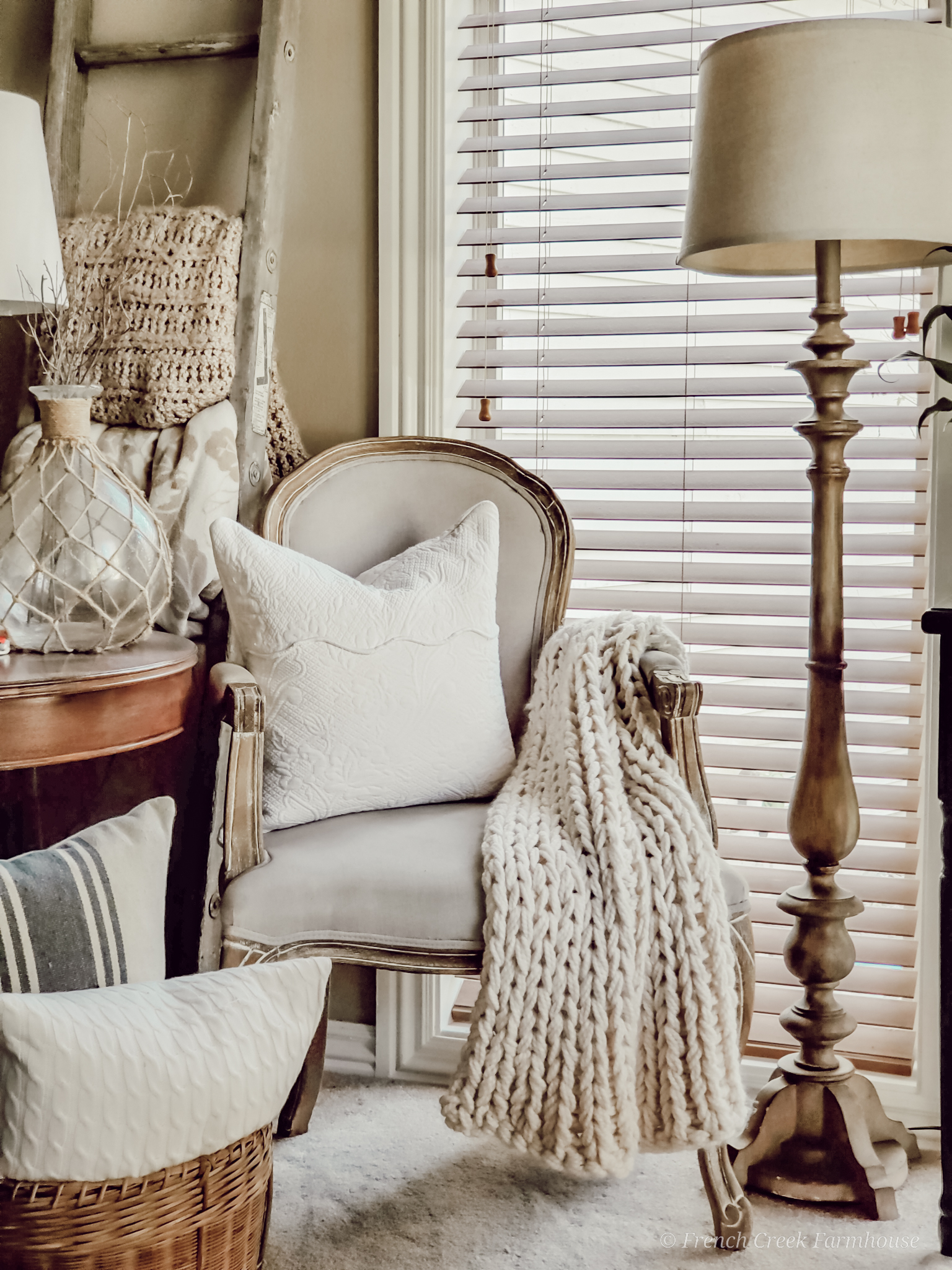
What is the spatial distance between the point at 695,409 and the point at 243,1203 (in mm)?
1345

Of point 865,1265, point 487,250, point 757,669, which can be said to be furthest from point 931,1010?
point 487,250

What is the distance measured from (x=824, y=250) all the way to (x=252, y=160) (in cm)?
93

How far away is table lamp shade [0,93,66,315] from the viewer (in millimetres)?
1524

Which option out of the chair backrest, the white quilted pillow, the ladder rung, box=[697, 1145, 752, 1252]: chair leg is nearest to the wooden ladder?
the ladder rung

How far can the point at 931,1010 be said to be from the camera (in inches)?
66.3

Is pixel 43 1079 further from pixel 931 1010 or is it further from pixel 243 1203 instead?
pixel 931 1010

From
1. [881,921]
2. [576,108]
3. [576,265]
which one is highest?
[576,108]

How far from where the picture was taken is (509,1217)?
145 centimetres

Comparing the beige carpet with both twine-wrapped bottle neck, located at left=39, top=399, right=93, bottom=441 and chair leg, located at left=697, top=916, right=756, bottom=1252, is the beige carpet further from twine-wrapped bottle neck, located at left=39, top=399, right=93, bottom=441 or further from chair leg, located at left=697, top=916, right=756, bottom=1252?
twine-wrapped bottle neck, located at left=39, top=399, right=93, bottom=441

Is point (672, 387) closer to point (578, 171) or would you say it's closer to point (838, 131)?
point (578, 171)

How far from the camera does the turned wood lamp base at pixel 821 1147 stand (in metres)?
1.46

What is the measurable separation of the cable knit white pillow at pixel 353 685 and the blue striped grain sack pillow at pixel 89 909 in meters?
0.27

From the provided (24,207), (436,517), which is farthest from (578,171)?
(24,207)

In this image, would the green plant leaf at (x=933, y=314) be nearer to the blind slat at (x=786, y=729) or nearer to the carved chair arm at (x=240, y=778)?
the blind slat at (x=786, y=729)
